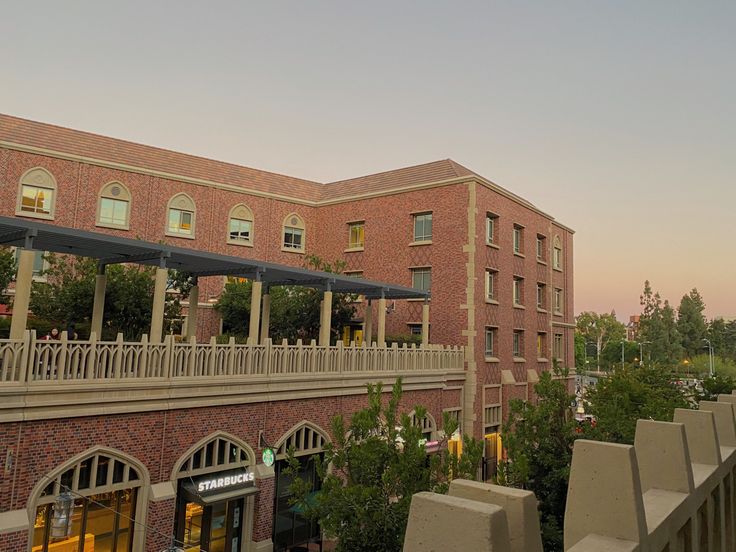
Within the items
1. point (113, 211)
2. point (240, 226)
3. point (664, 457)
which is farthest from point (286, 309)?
point (664, 457)

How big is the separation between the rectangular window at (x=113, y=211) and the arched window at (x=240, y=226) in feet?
20.3

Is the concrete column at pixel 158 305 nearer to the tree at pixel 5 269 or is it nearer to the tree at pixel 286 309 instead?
the tree at pixel 5 269

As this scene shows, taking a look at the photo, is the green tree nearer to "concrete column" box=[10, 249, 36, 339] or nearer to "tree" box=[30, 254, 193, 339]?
"concrete column" box=[10, 249, 36, 339]

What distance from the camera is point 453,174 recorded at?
103 ft

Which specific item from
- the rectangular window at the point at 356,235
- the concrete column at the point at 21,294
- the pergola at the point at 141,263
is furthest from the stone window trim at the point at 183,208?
the concrete column at the point at 21,294

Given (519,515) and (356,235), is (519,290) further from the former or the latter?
(519,515)

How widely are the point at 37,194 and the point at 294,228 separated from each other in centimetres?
1502

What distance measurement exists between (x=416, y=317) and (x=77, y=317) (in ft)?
57.5

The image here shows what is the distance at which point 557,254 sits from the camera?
40.3 m

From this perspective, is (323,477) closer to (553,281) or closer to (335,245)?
(335,245)

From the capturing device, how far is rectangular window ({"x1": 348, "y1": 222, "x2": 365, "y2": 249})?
112ft

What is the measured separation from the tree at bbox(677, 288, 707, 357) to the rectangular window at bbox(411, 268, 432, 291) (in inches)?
3580

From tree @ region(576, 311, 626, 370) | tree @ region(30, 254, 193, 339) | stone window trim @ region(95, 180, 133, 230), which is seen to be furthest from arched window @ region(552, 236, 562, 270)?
tree @ region(576, 311, 626, 370)

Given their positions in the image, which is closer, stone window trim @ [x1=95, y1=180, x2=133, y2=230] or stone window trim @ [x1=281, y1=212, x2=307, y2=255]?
stone window trim @ [x1=95, y1=180, x2=133, y2=230]
